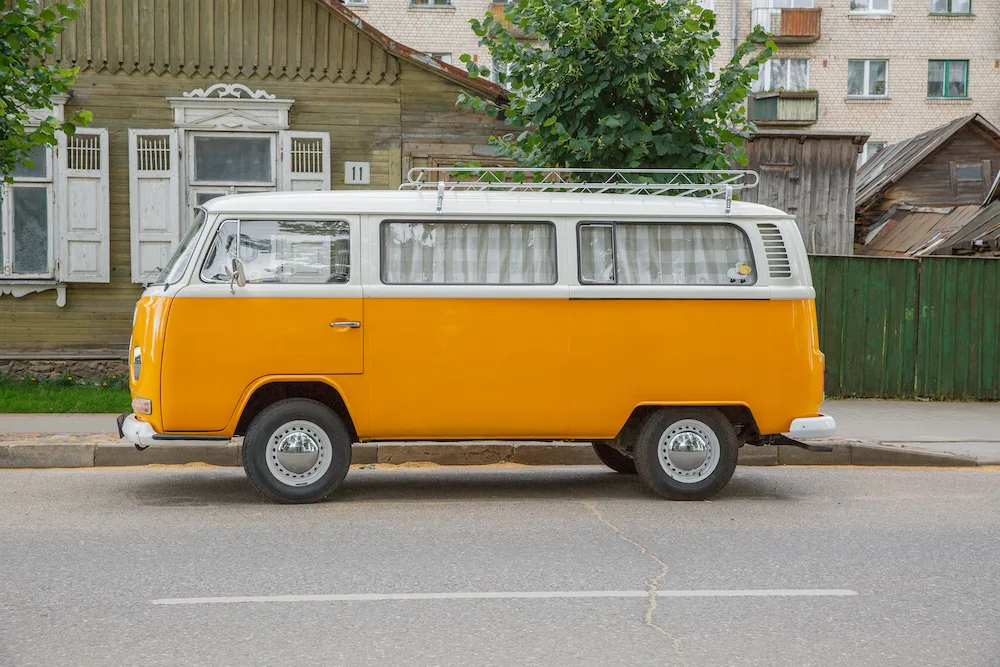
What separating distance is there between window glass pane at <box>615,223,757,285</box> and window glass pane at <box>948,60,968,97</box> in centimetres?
3556

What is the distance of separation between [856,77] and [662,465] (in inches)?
1399

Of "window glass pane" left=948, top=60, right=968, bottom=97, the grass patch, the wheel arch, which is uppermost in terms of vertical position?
"window glass pane" left=948, top=60, right=968, bottom=97

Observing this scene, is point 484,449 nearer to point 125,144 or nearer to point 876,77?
point 125,144

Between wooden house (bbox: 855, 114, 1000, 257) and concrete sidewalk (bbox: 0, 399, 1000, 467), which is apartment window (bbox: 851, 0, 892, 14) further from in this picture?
concrete sidewalk (bbox: 0, 399, 1000, 467)

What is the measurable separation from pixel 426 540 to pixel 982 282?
422 inches

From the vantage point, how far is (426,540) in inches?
279

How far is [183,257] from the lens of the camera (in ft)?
27.1

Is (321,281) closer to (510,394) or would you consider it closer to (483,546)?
(510,394)

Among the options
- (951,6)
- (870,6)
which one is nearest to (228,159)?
(870,6)

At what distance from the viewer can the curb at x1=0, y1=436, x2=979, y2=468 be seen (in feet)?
33.1

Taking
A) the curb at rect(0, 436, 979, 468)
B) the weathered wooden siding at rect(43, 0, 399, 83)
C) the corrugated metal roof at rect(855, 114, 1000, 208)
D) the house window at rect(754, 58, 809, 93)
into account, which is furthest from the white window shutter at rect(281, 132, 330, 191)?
the house window at rect(754, 58, 809, 93)

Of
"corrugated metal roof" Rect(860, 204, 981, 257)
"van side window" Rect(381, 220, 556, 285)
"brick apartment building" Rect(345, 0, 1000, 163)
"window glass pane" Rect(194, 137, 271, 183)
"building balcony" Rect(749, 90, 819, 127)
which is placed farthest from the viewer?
"brick apartment building" Rect(345, 0, 1000, 163)

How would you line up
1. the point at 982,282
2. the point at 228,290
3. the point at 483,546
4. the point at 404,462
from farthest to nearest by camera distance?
the point at 982,282 → the point at 404,462 → the point at 228,290 → the point at 483,546

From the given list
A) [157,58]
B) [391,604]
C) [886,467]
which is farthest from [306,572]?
[157,58]
